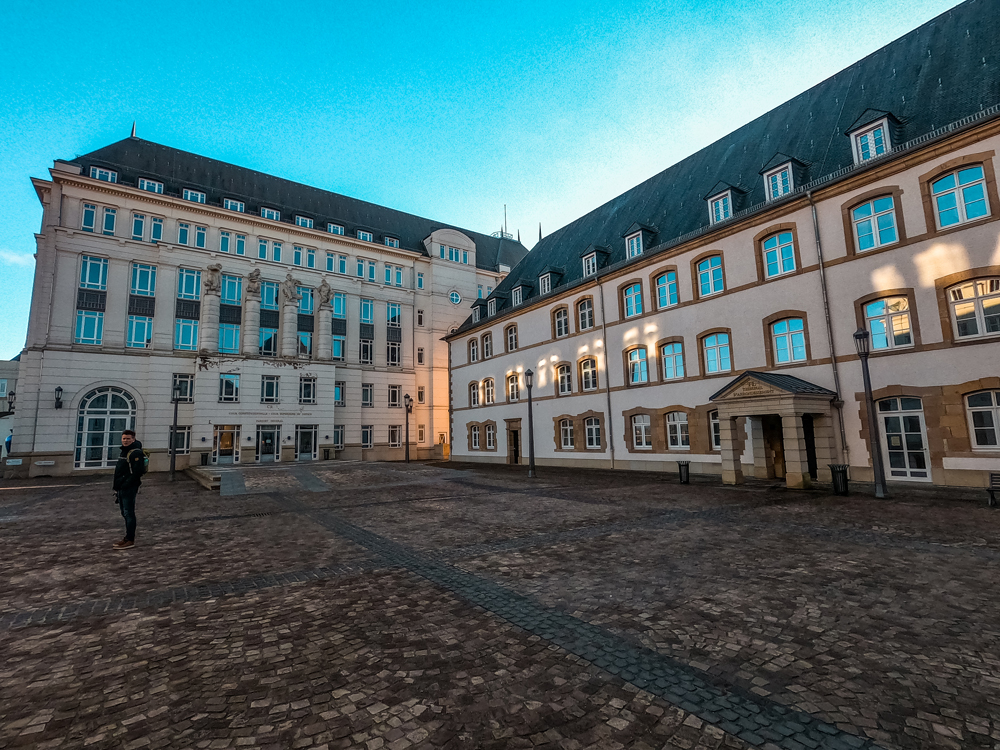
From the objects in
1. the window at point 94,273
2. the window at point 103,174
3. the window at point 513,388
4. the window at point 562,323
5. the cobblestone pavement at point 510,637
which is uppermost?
the window at point 103,174

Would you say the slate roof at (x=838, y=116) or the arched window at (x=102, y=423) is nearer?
the slate roof at (x=838, y=116)

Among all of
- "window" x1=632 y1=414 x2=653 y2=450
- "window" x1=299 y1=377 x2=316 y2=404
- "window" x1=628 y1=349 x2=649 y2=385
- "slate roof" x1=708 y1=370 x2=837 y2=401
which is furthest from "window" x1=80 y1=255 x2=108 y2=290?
"slate roof" x1=708 y1=370 x2=837 y2=401

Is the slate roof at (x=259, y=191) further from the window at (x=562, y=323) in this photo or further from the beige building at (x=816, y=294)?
the beige building at (x=816, y=294)

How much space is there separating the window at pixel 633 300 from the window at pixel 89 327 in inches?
1304

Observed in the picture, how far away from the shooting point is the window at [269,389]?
35.8 m

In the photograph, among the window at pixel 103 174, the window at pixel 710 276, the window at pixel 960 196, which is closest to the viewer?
the window at pixel 960 196

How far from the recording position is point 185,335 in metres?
33.7

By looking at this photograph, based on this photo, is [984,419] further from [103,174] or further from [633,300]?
[103,174]

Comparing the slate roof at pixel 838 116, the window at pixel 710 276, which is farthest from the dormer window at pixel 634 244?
the window at pixel 710 276

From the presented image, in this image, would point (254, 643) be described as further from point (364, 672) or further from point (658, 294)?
point (658, 294)

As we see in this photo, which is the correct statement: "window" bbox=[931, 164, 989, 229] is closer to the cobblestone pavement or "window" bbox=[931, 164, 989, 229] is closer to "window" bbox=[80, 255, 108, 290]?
the cobblestone pavement

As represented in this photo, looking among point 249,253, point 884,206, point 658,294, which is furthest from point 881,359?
point 249,253

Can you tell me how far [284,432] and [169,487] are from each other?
15639 mm

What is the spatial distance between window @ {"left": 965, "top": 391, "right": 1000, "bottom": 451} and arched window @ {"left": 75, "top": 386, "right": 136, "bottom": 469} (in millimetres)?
42068
